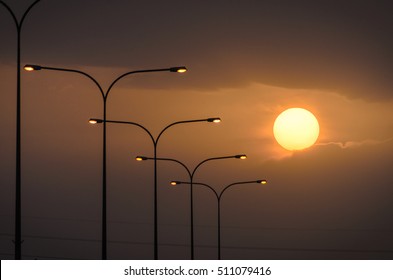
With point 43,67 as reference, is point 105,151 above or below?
below

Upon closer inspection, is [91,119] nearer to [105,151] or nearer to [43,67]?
[105,151]

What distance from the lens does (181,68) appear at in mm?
36375

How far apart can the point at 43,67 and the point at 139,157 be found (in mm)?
18998

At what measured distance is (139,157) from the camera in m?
52.0

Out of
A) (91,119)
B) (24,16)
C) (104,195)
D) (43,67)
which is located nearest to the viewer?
(24,16)

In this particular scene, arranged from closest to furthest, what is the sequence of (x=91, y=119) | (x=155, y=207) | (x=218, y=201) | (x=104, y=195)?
(x=104, y=195) < (x=91, y=119) < (x=155, y=207) < (x=218, y=201)
